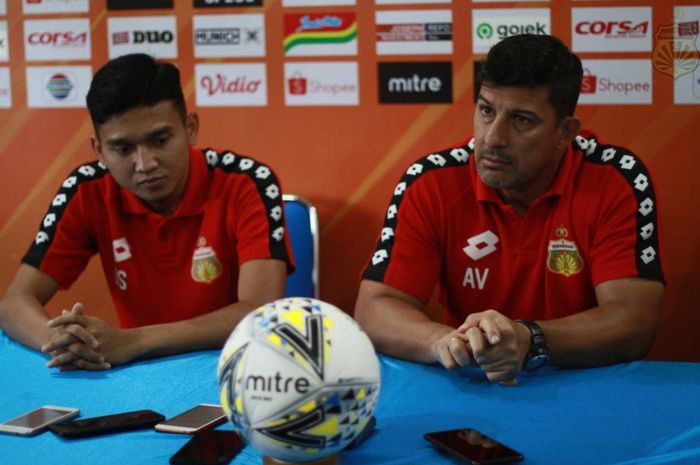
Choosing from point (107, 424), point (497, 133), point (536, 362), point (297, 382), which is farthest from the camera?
point (497, 133)

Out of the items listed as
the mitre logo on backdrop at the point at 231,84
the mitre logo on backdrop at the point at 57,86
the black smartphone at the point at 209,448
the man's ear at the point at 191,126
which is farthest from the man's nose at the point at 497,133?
the mitre logo on backdrop at the point at 57,86

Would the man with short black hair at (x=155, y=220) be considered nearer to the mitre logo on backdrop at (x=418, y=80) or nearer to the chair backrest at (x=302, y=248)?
the chair backrest at (x=302, y=248)

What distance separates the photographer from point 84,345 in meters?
1.84

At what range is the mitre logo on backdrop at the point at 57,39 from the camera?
10.8ft

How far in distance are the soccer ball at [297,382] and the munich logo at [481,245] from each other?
3.54 ft

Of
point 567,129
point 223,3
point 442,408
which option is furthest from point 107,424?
point 223,3

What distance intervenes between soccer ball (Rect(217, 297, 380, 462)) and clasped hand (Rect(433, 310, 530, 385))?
18.2 inches

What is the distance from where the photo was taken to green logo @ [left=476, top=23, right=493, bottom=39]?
303cm

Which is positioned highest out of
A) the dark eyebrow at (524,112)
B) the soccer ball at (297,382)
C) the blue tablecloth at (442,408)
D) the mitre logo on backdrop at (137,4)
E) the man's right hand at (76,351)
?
the mitre logo on backdrop at (137,4)

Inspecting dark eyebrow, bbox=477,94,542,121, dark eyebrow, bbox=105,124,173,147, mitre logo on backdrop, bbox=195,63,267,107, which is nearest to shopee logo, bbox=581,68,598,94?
dark eyebrow, bbox=477,94,542,121

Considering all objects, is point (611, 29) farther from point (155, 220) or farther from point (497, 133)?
point (155, 220)

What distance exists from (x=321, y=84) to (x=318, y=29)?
21cm

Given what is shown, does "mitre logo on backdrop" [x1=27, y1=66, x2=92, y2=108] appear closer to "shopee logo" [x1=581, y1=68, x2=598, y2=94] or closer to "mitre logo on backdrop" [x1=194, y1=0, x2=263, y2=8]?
"mitre logo on backdrop" [x1=194, y1=0, x2=263, y2=8]

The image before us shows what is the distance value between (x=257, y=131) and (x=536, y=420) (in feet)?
6.79
